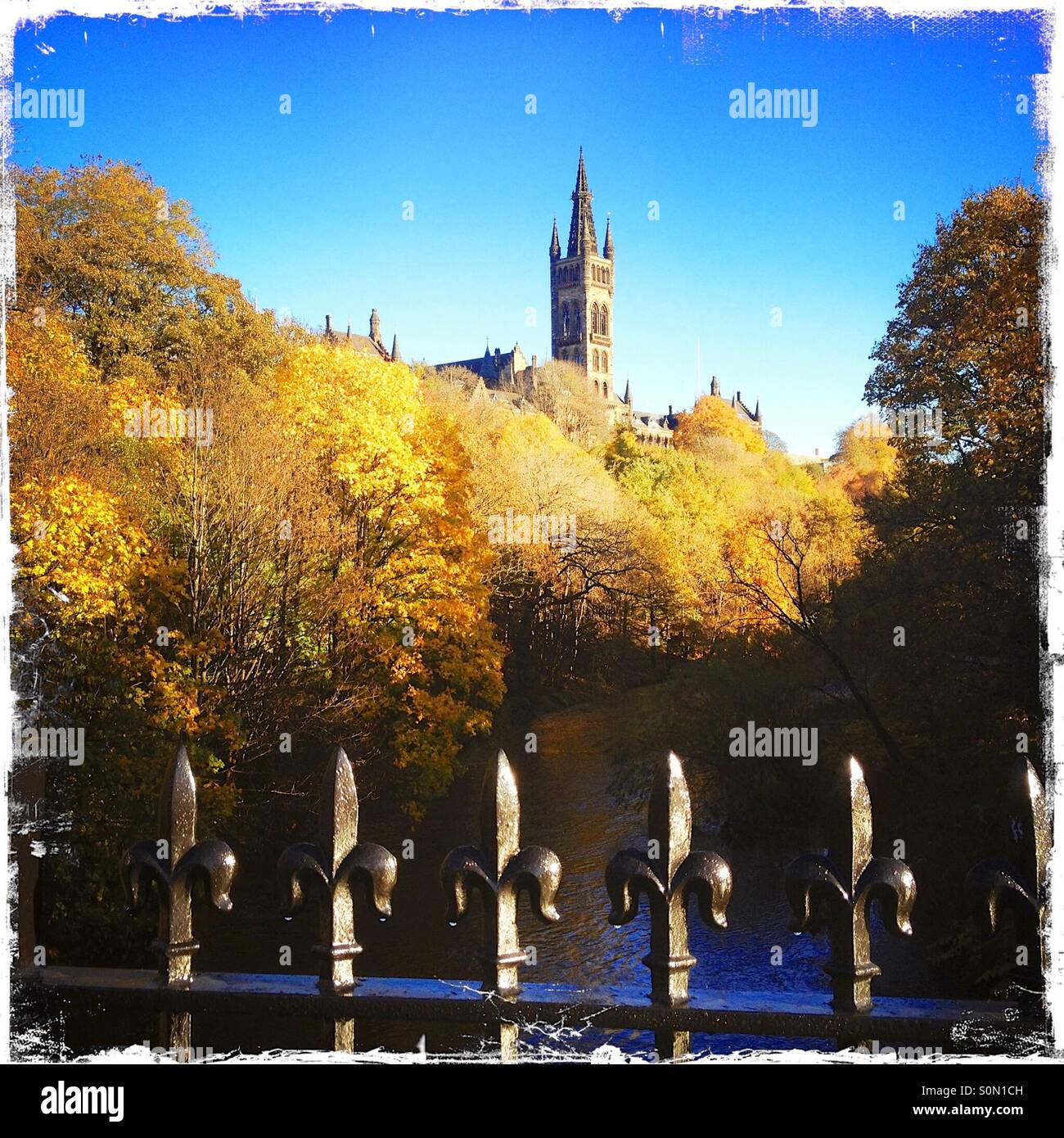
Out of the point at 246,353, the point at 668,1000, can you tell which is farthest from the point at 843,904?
the point at 246,353

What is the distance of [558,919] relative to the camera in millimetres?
2629

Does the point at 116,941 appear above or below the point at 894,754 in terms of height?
below

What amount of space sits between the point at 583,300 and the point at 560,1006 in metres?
131

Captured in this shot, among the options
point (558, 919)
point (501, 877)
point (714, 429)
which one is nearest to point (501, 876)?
point (501, 877)

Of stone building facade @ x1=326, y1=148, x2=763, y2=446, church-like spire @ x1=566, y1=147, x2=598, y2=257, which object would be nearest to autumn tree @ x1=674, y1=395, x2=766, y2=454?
stone building facade @ x1=326, y1=148, x2=763, y2=446

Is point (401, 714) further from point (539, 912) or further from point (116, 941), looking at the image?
point (539, 912)

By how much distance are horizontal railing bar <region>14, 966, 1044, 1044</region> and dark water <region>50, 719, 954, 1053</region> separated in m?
8.85

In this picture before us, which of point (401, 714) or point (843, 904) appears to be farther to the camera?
point (401, 714)

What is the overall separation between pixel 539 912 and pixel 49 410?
2054 cm

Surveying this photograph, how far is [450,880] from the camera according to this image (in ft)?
9.20

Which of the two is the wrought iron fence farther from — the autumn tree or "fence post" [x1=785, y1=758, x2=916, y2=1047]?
the autumn tree

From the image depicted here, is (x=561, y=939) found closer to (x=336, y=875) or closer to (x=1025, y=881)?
(x=336, y=875)

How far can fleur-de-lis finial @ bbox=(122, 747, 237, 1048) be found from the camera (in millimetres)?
2912

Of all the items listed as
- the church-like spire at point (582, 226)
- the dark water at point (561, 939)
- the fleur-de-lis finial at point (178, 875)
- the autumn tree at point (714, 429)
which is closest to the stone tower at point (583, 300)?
the church-like spire at point (582, 226)
